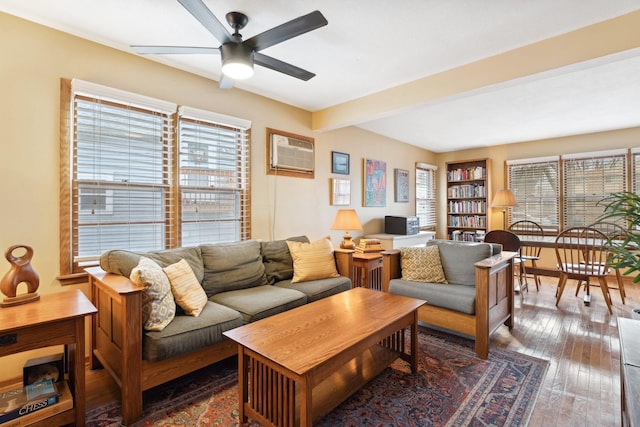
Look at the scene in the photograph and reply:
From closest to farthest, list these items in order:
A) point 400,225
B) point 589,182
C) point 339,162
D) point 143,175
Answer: point 143,175, point 339,162, point 400,225, point 589,182

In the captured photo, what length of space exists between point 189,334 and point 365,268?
6.98 feet

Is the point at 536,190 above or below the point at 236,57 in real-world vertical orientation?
below

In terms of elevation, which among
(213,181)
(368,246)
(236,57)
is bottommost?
(368,246)

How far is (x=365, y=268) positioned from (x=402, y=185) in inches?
103

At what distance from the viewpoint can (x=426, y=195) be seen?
6492 millimetres

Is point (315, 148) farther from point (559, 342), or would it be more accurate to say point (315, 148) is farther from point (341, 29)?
point (559, 342)

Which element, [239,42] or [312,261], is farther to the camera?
[312,261]

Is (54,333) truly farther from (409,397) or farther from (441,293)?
Answer: (441,293)

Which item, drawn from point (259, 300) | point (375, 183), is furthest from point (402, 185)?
point (259, 300)

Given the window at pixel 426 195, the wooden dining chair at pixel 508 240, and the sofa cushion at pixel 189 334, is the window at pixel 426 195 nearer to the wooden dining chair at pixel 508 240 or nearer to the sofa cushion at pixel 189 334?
the wooden dining chair at pixel 508 240

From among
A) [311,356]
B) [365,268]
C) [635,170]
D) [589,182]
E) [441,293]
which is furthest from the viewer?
[589,182]

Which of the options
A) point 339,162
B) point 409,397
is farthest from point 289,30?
point 339,162

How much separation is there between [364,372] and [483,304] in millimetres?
1161

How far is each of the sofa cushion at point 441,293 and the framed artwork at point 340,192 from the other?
1584 millimetres
